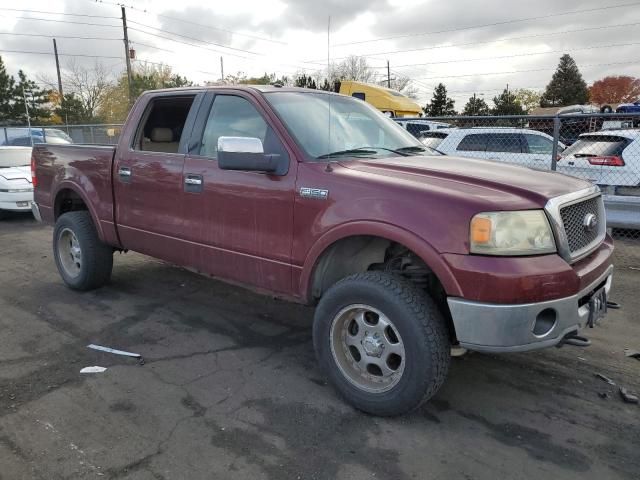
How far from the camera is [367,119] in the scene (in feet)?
14.2

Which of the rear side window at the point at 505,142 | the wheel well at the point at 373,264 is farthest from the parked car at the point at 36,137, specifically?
the wheel well at the point at 373,264

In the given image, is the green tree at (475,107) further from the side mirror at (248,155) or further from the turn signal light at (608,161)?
the side mirror at (248,155)

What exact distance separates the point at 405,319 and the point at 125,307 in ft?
10.6

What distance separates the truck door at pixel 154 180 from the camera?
4.38 metres

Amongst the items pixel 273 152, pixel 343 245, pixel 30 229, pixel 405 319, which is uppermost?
pixel 273 152

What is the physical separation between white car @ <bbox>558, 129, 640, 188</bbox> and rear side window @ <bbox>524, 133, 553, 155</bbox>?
0.93 meters

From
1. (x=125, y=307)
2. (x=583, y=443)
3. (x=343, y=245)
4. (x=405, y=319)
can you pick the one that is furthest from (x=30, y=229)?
(x=583, y=443)

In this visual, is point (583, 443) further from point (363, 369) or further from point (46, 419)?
point (46, 419)

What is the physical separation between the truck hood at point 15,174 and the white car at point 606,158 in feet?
31.6

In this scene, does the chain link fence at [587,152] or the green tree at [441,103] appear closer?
the chain link fence at [587,152]

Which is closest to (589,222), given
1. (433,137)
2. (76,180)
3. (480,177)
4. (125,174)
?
(480,177)

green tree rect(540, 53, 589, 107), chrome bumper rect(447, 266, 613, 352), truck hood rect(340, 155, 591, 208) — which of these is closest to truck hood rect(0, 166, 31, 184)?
truck hood rect(340, 155, 591, 208)

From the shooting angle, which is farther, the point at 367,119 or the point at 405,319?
the point at 367,119

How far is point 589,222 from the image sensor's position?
10.7 ft
